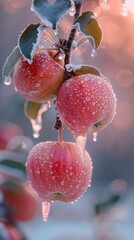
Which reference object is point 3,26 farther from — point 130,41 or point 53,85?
point 53,85

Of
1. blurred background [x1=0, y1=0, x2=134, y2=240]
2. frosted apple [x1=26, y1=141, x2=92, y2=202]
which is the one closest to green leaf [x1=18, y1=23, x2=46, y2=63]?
frosted apple [x1=26, y1=141, x2=92, y2=202]

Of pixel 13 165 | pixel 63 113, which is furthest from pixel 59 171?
pixel 13 165

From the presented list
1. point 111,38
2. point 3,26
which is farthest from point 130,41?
point 3,26

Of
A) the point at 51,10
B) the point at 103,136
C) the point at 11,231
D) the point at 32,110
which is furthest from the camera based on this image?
the point at 103,136

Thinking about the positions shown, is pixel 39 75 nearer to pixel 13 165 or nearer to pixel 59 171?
pixel 59 171

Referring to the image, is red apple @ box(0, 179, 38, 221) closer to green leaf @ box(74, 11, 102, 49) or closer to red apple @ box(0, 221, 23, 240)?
red apple @ box(0, 221, 23, 240)

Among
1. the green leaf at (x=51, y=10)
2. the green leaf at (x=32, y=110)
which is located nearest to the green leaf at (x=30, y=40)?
the green leaf at (x=51, y=10)

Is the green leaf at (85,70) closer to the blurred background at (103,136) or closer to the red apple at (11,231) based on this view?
the blurred background at (103,136)
